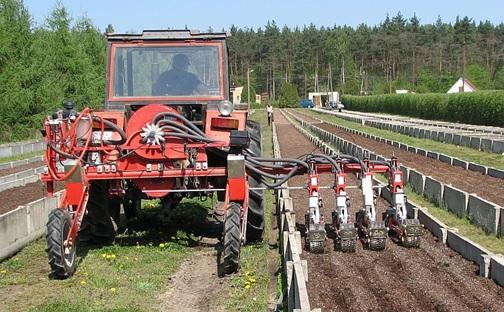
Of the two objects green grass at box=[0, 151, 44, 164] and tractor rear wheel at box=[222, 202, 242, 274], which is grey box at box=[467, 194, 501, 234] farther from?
green grass at box=[0, 151, 44, 164]

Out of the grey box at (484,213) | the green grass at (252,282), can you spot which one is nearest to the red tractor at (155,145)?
the green grass at (252,282)

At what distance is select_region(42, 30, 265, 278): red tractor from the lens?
8.88 metres

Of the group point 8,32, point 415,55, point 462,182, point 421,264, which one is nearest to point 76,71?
point 8,32

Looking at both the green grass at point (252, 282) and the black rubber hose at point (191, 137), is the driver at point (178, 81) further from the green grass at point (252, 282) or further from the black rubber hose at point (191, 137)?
the green grass at point (252, 282)

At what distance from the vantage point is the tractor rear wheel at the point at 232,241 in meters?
8.53

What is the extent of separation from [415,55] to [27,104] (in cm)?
10236

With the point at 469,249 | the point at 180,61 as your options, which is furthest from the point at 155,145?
the point at 469,249

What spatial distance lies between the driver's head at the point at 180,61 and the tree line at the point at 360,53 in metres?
105

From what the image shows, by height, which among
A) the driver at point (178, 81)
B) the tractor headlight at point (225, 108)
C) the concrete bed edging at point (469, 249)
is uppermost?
the driver at point (178, 81)

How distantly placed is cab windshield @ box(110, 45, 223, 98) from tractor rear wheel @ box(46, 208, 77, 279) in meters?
2.65

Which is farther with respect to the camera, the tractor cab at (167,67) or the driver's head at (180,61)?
the driver's head at (180,61)

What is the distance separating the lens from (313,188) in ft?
32.1

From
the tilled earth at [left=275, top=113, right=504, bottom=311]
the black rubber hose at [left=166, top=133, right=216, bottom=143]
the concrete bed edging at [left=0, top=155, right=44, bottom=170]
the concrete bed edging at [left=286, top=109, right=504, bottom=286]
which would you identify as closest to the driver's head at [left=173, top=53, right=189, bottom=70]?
the black rubber hose at [left=166, top=133, right=216, bottom=143]

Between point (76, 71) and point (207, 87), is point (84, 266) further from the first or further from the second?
point (76, 71)
